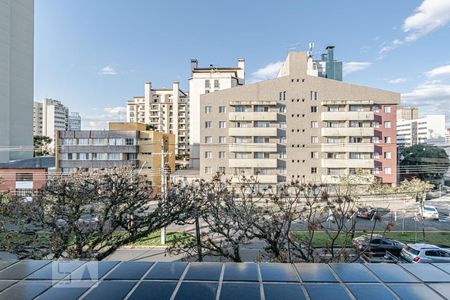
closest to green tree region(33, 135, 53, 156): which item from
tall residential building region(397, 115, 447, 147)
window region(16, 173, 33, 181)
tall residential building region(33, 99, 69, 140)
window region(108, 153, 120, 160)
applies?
window region(108, 153, 120, 160)

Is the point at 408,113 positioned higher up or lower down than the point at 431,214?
higher up

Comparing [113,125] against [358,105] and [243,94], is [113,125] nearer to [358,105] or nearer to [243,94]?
[243,94]

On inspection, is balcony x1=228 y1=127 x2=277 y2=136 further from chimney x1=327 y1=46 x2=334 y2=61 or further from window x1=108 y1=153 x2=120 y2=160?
chimney x1=327 y1=46 x2=334 y2=61

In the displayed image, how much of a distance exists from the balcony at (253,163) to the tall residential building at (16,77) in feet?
46.1

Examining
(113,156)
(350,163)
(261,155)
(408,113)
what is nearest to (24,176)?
(113,156)

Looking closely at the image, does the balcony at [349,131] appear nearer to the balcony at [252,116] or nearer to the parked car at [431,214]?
the balcony at [252,116]

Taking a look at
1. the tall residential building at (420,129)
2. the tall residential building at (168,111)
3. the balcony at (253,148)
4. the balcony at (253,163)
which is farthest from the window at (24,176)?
the tall residential building at (420,129)

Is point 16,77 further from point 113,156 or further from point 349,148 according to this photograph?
point 349,148

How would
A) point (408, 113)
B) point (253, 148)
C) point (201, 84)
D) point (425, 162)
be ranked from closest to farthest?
point (253, 148) < point (425, 162) < point (201, 84) < point (408, 113)

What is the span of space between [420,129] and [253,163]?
57.6 metres

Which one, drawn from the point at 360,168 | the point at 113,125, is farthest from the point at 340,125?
the point at 113,125

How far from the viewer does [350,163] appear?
63.9ft

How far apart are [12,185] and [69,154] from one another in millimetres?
4654

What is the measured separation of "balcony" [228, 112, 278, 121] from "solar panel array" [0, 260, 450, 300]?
60.8 feet
